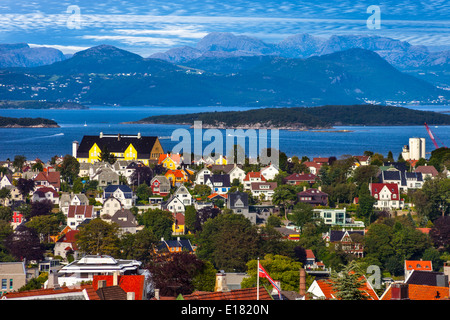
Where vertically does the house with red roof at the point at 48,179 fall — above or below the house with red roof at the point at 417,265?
above

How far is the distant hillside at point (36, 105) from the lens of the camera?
116125 mm

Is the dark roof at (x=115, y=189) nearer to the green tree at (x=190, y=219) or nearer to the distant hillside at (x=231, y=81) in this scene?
the green tree at (x=190, y=219)

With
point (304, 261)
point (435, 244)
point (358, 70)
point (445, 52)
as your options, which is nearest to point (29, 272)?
point (304, 261)

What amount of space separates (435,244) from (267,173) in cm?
946

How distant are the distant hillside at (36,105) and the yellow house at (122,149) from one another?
87.9 metres

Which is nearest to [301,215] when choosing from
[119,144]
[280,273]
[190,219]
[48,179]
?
[190,219]

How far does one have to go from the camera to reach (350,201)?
852 inches

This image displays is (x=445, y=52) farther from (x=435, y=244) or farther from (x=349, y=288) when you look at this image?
(x=349, y=288)

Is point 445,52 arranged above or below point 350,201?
above

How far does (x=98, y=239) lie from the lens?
15023mm

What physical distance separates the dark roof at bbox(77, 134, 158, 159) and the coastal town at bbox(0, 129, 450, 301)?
A: 1.36m

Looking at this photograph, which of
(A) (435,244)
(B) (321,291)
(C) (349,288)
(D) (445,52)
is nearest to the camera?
(C) (349,288)

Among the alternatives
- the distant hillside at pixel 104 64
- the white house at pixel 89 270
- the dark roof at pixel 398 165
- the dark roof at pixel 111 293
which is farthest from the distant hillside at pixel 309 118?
the dark roof at pixel 111 293

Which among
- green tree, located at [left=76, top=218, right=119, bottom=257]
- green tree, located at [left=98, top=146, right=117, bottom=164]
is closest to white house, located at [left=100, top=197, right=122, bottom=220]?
green tree, located at [left=76, top=218, right=119, bottom=257]
